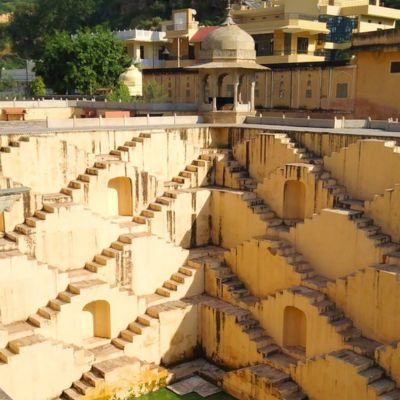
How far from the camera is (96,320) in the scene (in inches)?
666

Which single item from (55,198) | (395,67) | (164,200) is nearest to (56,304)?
(55,198)

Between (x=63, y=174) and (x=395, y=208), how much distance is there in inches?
387

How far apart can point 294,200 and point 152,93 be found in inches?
688

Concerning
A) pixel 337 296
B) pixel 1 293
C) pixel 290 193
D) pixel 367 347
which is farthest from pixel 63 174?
pixel 367 347

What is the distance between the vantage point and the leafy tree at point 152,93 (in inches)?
1342

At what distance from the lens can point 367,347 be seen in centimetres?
1395

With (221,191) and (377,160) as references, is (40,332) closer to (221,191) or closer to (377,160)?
(221,191)

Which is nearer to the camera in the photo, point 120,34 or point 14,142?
point 14,142

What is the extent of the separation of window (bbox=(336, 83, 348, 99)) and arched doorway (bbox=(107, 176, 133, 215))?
1236 cm

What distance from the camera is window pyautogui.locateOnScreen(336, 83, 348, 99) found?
26844mm

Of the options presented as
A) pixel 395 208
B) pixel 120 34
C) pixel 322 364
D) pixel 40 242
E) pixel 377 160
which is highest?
pixel 120 34

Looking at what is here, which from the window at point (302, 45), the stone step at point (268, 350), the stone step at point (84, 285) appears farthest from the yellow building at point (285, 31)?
the stone step at point (84, 285)

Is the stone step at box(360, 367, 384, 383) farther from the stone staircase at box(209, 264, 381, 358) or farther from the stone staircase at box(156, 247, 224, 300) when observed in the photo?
the stone staircase at box(156, 247, 224, 300)

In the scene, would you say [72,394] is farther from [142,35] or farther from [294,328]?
[142,35]
